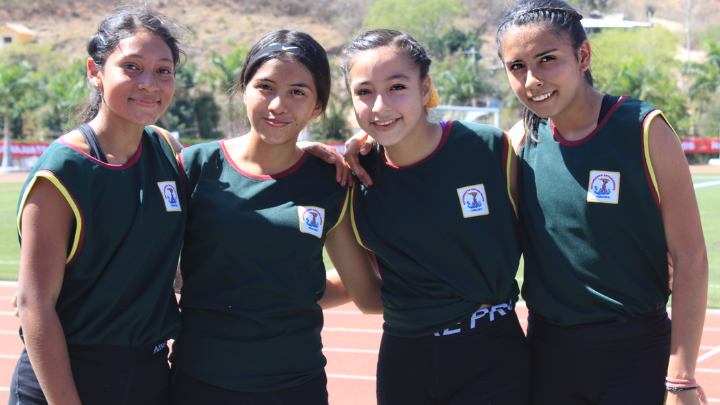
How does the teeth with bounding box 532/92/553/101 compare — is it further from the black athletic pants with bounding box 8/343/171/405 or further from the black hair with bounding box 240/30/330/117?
the black athletic pants with bounding box 8/343/171/405

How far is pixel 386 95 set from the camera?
235 centimetres

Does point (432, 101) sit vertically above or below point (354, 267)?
above

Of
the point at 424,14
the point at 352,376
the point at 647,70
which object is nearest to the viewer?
the point at 352,376

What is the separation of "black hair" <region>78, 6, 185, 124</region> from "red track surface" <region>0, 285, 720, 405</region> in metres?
2.70

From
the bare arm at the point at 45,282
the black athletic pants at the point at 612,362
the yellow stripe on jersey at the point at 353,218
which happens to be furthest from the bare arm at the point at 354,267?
the bare arm at the point at 45,282

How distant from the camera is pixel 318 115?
2582mm

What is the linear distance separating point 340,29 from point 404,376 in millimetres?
90262

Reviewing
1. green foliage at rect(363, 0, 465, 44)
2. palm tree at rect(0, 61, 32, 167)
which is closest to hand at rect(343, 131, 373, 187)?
palm tree at rect(0, 61, 32, 167)

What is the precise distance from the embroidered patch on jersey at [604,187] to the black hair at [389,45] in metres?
0.78

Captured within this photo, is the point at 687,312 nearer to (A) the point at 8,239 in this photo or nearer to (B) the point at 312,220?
(B) the point at 312,220

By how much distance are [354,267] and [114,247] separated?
3.32ft

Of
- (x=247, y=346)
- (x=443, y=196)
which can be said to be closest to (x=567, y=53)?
(x=443, y=196)

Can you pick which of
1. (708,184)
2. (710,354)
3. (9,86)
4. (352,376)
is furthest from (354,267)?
(9,86)

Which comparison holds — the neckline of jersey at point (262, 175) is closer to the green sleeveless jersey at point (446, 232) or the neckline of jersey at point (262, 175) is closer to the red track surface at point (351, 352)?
the green sleeveless jersey at point (446, 232)
